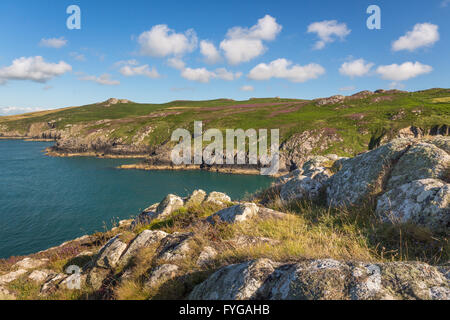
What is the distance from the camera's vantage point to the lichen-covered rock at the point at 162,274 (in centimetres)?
475

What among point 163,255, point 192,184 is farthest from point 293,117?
point 163,255

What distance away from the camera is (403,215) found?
5871mm

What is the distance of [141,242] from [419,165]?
31.5 feet

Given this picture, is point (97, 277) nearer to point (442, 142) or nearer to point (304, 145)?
point (442, 142)

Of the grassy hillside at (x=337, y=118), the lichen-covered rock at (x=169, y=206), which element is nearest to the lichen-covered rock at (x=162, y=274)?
the lichen-covered rock at (x=169, y=206)

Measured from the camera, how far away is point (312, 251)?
13.7 ft

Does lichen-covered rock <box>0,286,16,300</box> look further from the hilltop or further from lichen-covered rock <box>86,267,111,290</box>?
the hilltop

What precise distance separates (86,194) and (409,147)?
6106 cm

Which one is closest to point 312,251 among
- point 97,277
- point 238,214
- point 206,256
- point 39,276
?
point 206,256

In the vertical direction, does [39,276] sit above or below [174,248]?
below

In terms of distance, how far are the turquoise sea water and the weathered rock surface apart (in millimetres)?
25680

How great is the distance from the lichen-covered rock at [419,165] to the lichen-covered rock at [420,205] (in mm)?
1196

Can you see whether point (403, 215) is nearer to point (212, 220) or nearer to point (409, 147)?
point (409, 147)

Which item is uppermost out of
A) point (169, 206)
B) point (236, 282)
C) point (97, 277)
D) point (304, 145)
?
point (236, 282)
